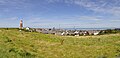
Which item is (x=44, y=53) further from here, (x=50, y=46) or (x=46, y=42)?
(x=46, y=42)

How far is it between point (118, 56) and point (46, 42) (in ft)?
33.2

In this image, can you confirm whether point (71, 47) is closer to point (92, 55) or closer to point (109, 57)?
point (92, 55)

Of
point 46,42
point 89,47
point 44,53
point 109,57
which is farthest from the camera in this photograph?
point 46,42

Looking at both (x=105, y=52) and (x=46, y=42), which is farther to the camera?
(x=46, y=42)

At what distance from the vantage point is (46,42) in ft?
91.5

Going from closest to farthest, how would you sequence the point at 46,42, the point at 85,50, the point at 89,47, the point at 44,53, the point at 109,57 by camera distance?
the point at 109,57 < the point at 44,53 < the point at 85,50 < the point at 89,47 < the point at 46,42

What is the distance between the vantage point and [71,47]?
2555 cm

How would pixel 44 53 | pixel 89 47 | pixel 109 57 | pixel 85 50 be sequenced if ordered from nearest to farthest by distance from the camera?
pixel 109 57 < pixel 44 53 < pixel 85 50 < pixel 89 47

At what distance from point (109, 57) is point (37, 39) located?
1170cm

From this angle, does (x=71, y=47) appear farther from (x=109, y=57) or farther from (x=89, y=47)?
(x=109, y=57)

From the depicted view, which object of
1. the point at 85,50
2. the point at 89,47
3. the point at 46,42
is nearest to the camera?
the point at 85,50

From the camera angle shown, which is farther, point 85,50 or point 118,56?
point 85,50

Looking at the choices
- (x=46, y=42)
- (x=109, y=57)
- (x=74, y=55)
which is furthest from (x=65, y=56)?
(x=46, y=42)

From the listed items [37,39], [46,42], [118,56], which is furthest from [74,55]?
[37,39]
